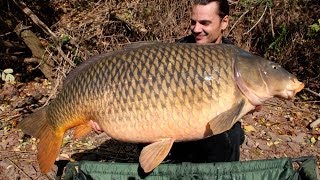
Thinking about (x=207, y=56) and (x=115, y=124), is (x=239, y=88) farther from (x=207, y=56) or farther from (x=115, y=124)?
(x=115, y=124)

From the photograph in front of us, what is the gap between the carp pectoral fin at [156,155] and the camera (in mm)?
1532

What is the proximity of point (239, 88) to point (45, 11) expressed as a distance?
3.35 m

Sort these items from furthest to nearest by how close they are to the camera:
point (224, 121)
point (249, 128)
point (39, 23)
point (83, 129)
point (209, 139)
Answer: point (39, 23) → point (249, 128) → point (209, 139) → point (83, 129) → point (224, 121)

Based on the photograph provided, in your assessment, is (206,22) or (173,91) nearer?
(173,91)

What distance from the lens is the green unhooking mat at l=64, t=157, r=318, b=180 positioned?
5.15 ft

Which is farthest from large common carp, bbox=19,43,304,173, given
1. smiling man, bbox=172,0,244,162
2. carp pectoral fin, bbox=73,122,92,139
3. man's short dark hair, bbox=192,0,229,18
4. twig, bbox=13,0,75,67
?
twig, bbox=13,0,75,67

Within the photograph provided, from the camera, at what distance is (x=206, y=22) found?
2.14 metres

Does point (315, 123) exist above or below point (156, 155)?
below

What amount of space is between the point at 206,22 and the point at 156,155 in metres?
0.89

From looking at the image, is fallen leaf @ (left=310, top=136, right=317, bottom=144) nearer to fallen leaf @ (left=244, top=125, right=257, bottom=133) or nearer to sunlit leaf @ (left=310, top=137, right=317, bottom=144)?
sunlit leaf @ (left=310, top=137, right=317, bottom=144)

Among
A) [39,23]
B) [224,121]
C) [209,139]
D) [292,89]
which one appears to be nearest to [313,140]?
[209,139]

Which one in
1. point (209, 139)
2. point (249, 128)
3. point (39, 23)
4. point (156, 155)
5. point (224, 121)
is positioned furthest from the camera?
point (39, 23)

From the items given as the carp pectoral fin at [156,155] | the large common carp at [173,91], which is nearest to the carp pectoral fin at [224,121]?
the large common carp at [173,91]

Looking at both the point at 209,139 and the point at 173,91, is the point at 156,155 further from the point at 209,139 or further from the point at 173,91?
the point at 209,139
